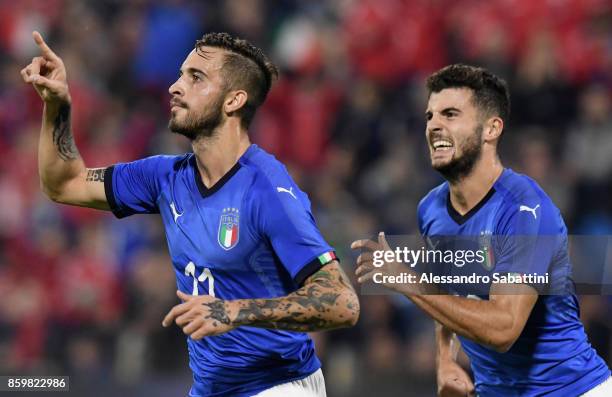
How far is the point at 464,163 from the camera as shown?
5.40 meters

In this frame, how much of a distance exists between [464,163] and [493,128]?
30 centimetres

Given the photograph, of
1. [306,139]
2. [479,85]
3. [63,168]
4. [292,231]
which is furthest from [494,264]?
[306,139]

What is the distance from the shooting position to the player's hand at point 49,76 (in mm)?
5105

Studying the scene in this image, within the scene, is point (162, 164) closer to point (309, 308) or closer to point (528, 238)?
point (309, 308)

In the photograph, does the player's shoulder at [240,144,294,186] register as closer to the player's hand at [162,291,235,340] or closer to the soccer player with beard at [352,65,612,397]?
the soccer player with beard at [352,65,612,397]

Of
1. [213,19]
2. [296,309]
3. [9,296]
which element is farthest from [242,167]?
[213,19]

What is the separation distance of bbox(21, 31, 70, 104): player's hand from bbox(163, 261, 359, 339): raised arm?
5.14ft

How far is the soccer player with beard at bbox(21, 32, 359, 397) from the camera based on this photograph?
452cm

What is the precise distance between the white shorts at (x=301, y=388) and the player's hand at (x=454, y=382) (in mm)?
727

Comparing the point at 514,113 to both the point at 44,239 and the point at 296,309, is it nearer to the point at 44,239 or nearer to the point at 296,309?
the point at 44,239

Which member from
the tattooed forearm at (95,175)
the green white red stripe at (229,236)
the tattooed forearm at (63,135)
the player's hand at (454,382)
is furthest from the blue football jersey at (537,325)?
the tattooed forearm at (63,135)

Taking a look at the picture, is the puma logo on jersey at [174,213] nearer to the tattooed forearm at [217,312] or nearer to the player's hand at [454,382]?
the tattooed forearm at [217,312]

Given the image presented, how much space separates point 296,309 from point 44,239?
21.3 ft

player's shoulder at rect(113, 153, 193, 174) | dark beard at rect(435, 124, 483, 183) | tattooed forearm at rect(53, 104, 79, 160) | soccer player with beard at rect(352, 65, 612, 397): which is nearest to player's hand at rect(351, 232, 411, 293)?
soccer player with beard at rect(352, 65, 612, 397)
